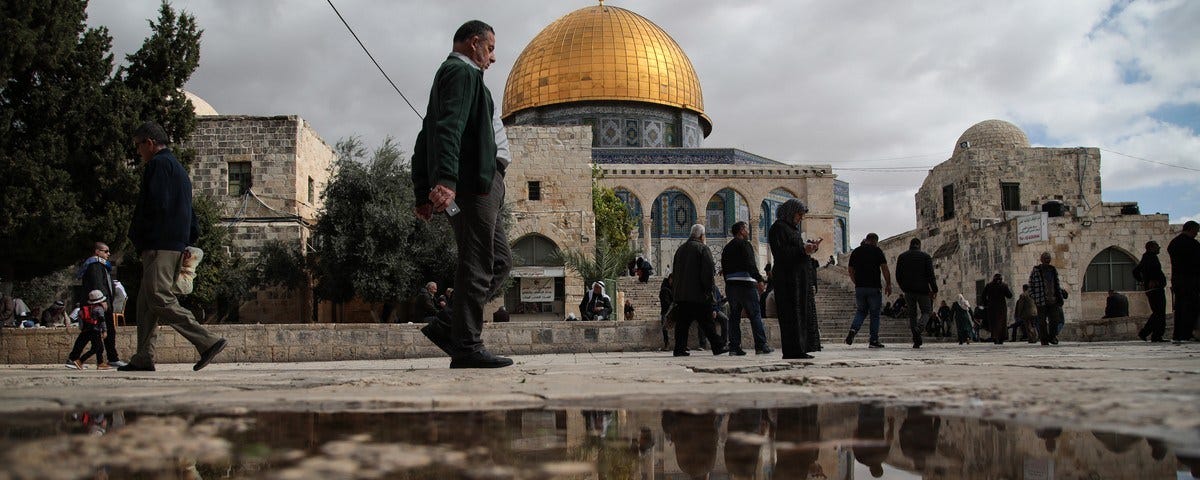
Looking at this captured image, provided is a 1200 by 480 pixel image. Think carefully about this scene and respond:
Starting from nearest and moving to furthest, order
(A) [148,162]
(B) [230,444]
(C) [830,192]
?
1. (B) [230,444]
2. (A) [148,162]
3. (C) [830,192]

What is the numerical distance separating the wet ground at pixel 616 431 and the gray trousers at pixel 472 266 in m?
1.14

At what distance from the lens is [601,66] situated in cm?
4222

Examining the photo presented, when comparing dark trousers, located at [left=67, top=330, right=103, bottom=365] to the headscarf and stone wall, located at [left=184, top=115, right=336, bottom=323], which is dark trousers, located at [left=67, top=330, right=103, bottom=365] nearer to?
the headscarf

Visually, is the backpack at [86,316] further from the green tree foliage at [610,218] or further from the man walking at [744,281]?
the green tree foliage at [610,218]

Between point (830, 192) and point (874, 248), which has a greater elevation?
point (830, 192)

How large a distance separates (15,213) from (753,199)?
29182 millimetres

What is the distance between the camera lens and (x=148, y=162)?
496 cm

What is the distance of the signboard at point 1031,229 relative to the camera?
18.5 meters

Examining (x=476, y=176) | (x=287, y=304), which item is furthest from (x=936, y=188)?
(x=476, y=176)

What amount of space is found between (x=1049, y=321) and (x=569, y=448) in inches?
413

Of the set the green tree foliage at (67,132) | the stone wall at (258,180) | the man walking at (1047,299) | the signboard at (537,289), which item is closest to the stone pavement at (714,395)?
the man walking at (1047,299)

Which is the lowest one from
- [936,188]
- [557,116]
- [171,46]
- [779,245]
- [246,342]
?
[246,342]

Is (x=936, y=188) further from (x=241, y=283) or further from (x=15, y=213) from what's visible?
(x=15, y=213)

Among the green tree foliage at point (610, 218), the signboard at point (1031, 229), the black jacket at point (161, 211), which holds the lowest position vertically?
the black jacket at point (161, 211)
